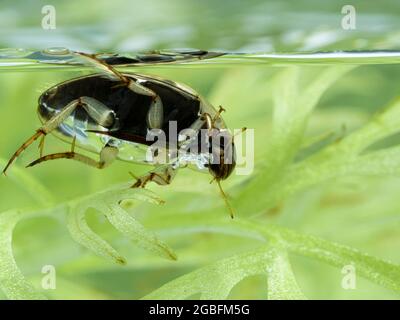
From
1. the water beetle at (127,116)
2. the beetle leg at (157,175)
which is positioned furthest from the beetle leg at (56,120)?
the beetle leg at (157,175)

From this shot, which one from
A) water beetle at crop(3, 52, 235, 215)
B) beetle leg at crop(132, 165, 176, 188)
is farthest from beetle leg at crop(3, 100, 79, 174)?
beetle leg at crop(132, 165, 176, 188)

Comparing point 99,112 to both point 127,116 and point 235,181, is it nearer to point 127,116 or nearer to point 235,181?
point 127,116

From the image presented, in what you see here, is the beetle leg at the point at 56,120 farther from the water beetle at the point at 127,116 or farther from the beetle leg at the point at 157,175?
the beetle leg at the point at 157,175

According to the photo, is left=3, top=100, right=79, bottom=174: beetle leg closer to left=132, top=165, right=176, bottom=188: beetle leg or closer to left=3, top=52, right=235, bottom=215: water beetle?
left=3, top=52, right=235, bottom=215: water beetle
